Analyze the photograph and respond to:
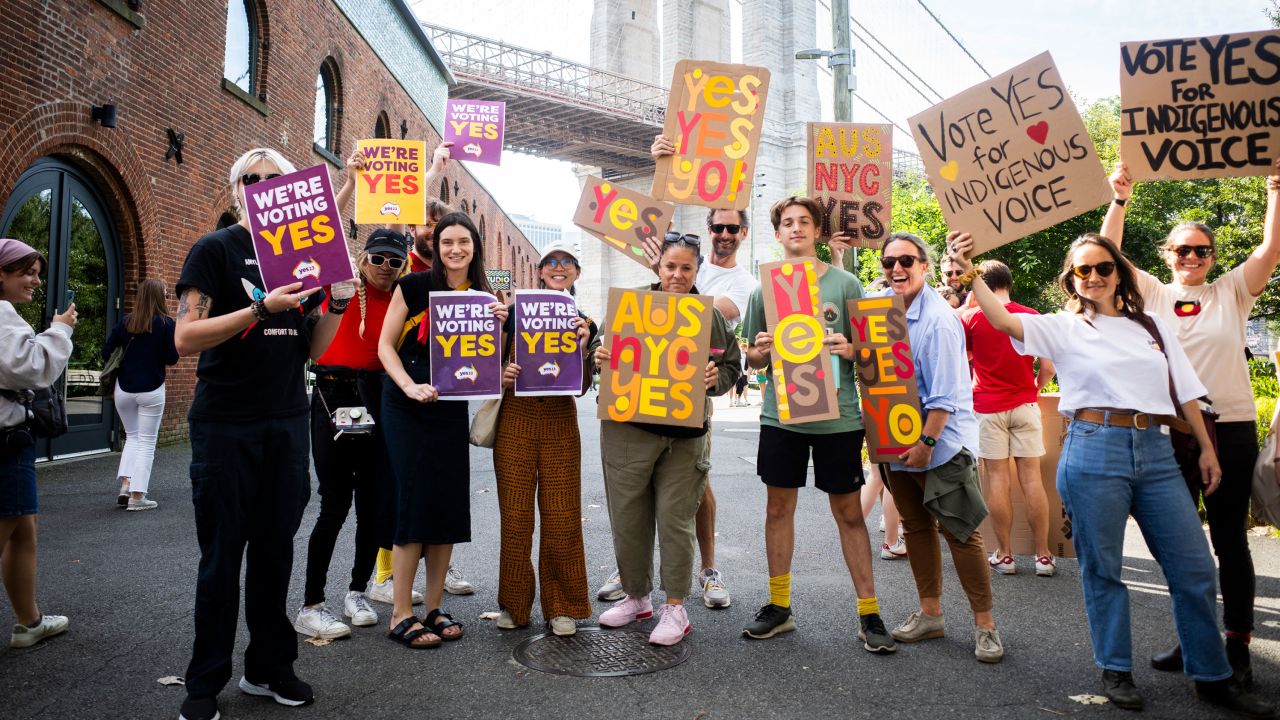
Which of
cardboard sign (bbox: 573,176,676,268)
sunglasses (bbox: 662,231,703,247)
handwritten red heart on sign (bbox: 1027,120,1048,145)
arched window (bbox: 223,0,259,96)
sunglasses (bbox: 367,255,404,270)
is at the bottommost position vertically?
sunglasses (bbox: 367,255,404,270)

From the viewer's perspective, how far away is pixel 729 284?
5020mm

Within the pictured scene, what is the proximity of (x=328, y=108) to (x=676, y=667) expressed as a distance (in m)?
17.6

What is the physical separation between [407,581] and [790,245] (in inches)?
101

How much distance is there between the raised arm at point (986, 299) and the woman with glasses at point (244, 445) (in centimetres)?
271

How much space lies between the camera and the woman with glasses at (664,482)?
163 inches

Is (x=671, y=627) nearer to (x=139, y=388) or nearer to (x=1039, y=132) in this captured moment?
(x=1039, y=132)

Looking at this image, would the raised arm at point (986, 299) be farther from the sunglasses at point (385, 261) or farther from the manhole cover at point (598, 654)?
the sunglasses at point (385, 261)

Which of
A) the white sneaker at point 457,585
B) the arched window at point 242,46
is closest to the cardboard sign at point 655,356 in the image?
the white sneaker at point 457,585

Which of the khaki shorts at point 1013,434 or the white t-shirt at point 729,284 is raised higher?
the white t-shirt at point 729,284

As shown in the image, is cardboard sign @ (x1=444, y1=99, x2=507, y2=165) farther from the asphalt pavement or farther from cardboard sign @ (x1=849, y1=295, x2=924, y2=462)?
cardboard sign @ (x1=849, y1=295, x2=924, y2=462)

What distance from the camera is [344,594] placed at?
4.86 m

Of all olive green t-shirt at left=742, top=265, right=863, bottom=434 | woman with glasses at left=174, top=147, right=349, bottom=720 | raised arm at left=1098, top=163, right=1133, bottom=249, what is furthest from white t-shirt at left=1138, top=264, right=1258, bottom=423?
woman with glasses at left=174, top=147, right=349, bottom=720

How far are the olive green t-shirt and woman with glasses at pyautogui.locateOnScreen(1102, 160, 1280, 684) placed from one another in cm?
120

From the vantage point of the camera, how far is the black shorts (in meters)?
4.05
